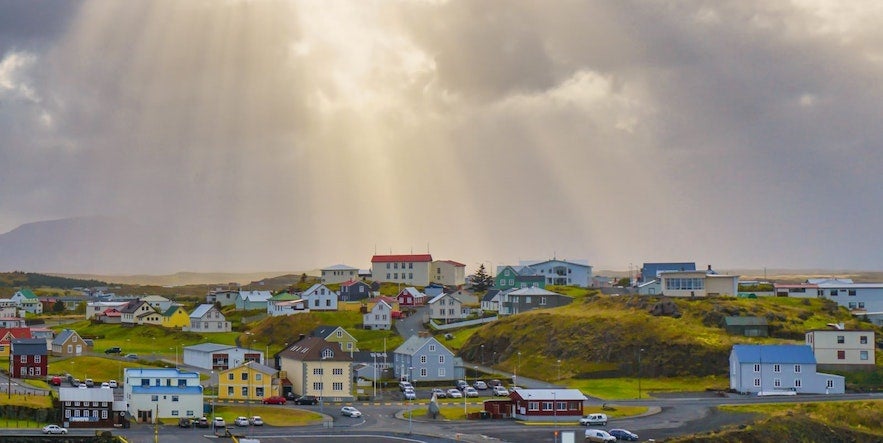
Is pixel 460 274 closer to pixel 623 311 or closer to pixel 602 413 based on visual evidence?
pixel 623 311

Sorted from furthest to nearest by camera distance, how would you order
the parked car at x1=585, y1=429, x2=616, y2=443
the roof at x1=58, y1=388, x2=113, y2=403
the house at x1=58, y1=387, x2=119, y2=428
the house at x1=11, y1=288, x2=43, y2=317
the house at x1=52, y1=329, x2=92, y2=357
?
the house at x1=11, y1=288, x2=43, y2=317
the house at x1=52, y1=329, x2=92, y2=357
the roof at x1=58, y1=388, x2=113, y2=403
the house at x1=58, y1=387, x2=119, y2=428
the parked car at x1=585, y1=429, x2=616, y2=443

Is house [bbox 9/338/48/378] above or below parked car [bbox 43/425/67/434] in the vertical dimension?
above

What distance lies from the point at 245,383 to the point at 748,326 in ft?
154

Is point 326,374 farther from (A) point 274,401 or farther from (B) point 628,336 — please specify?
(B) point 628,336

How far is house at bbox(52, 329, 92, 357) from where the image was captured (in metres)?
108

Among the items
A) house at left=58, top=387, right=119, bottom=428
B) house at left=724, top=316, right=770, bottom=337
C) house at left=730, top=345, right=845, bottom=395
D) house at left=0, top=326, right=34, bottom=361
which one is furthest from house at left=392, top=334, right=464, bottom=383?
house at left=0, top=326, right=34, bottom=361

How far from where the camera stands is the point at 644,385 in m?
91.3

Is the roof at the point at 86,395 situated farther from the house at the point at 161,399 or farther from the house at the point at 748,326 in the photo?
the house at the point at 748,326

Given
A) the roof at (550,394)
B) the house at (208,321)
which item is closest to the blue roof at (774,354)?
the roof at (550,394)

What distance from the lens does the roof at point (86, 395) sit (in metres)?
71.7

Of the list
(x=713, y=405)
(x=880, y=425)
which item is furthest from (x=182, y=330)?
(x=880, y=425)

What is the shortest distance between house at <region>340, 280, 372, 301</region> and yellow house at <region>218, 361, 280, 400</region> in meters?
62.7

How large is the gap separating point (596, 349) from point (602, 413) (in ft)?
80.6

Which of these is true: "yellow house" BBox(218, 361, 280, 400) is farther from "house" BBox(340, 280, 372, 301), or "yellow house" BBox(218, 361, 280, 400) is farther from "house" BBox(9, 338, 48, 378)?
"house" BBox(340, 280, 372, 301)
